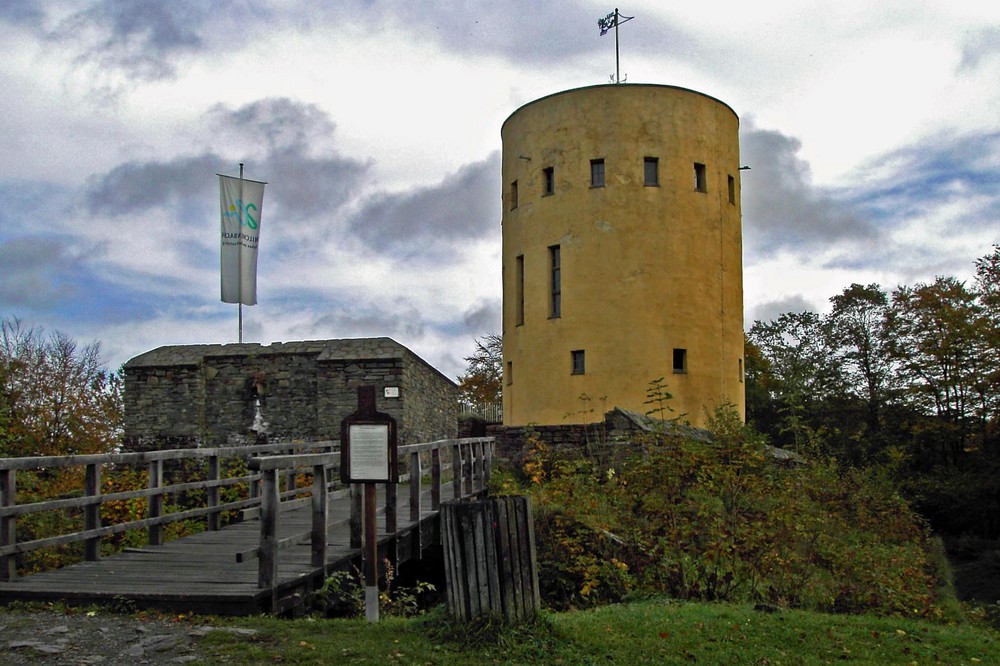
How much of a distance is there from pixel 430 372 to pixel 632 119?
7965mm

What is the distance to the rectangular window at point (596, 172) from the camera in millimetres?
23844

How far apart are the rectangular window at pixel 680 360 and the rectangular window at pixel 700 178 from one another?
4.15 meters

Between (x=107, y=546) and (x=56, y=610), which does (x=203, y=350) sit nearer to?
(x=107, y=546)

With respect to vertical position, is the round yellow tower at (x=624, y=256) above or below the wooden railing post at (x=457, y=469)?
above

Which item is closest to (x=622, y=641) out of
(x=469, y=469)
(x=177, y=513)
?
(x=177, y=513)

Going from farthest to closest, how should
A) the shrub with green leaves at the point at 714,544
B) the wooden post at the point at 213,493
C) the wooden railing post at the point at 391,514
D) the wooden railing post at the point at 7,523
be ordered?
the wooden post at the point at 213,493, the wooden railing post at the point at 391,514, the shrub with green leaves at the point at 714,544, the wooden railing post at the point at 7,523

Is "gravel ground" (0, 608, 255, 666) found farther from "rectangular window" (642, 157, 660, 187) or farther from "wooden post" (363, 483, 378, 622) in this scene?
"rectangular window" (642, 157, 660, 187)

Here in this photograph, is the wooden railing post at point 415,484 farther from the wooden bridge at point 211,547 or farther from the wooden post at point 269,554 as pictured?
the wooden post at point 269,554

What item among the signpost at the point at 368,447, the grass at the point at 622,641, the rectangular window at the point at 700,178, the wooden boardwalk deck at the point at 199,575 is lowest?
the grass at the point at 622,641

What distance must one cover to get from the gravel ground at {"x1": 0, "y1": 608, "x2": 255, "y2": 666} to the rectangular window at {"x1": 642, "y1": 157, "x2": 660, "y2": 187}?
18.6m

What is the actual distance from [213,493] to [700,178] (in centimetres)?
1660

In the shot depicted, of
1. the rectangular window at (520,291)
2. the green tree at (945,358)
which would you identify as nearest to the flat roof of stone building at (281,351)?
the rectangular window at (520,291)

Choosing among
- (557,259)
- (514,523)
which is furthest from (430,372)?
(514,523)

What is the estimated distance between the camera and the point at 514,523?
678cm
